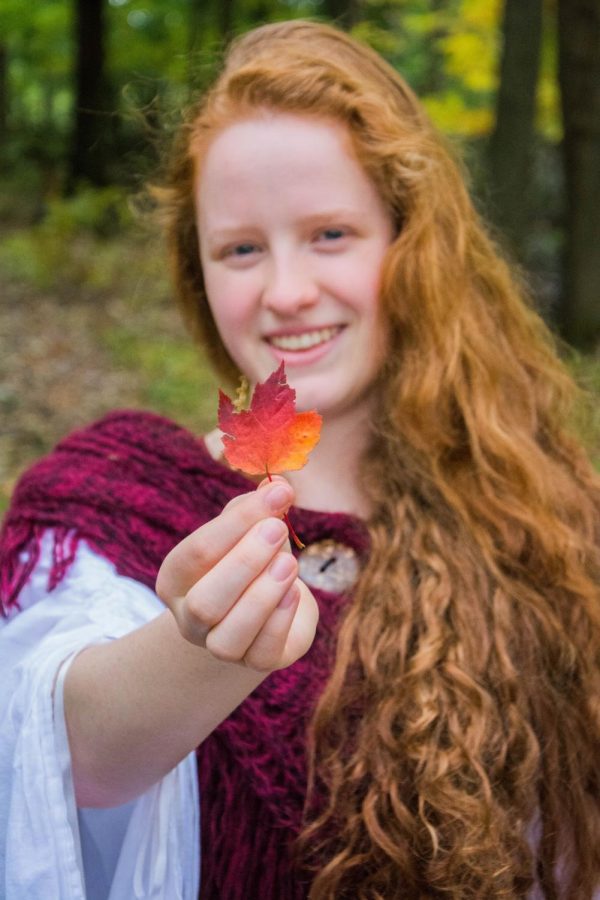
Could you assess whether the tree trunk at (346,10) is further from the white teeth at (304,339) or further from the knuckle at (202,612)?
the knuckle at (202,612)

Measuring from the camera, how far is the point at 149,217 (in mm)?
1886

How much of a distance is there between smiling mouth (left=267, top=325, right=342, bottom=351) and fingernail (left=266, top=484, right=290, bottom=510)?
589 millimetres

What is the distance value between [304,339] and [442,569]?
424mm

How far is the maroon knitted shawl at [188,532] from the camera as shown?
1310mm

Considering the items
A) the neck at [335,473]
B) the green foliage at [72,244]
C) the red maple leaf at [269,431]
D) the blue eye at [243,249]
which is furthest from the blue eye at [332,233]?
the green foliage at [72,244]

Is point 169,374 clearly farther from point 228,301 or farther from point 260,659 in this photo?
point 260,659

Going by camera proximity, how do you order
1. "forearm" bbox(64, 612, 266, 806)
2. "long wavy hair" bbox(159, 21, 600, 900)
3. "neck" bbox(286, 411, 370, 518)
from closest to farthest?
"forearm" bbox(64, 612, 266, 806) → "long wavy hair" bbox(159, 21, 600, 900) → "neck" bbox(286, 411, 370, 518)

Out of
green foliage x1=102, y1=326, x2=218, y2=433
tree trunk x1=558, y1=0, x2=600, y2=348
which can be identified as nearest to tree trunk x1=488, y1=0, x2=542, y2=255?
tree trunk x1=558, y1=0, x2=600, y2=348

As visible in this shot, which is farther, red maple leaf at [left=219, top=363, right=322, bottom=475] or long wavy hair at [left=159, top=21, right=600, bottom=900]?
long wavy hair at [left=159, top=21, right=600, bottom=900]

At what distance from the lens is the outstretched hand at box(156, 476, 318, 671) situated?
85cm

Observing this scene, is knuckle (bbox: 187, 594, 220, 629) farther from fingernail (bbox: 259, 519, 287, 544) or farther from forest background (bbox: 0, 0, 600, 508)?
forest background (bbox: 0, 0, 600, 508)

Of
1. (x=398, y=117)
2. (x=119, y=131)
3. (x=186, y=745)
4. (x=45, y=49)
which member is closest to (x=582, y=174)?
(x=398, y=117)

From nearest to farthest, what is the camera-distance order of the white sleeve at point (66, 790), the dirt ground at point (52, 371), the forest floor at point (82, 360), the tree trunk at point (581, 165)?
the white sleeve at point (66, 790)
the dirt ground at point (52, 371)
the forest floor at point (82, 360)
the tree trunk at point (581, 165)

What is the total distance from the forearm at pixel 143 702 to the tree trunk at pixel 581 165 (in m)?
4.99
